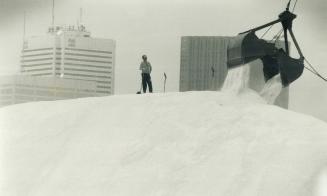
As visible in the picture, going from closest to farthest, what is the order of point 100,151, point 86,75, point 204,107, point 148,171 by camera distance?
1. point 148,171
2. point 100,151
3. point 204,107
4. point 86,75

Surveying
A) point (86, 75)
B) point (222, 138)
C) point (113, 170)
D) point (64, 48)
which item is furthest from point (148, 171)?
point (64, 48)

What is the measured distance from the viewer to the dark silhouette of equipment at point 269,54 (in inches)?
528

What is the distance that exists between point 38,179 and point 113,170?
38.8 inches

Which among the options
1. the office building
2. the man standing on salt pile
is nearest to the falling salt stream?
the man standing on salt pile

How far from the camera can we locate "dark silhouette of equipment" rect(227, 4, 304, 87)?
44.0ft

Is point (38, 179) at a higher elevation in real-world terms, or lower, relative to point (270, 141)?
lower

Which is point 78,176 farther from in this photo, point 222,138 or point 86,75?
point 86,75

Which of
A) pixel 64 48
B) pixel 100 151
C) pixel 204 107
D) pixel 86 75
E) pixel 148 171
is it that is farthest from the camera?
pixel 64 48

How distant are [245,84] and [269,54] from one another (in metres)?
1.05

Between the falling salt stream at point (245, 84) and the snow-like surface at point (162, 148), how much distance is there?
1503mm

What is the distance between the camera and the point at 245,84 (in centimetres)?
1321

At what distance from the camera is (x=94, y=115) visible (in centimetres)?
1101

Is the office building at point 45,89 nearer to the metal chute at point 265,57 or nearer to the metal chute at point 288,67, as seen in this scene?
the metal chute at point 265,57

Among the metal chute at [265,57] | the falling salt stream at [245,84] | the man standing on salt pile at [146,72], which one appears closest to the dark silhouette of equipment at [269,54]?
the metal chute at [265,57]
